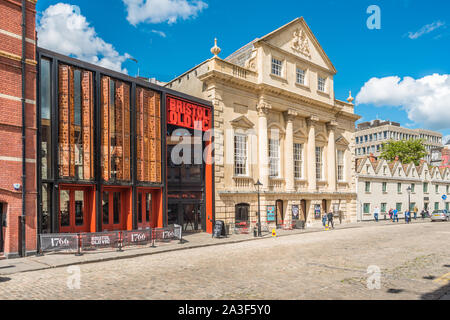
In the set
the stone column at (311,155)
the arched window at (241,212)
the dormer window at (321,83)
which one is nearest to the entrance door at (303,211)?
the stone column at (311,155)

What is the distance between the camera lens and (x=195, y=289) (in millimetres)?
9711

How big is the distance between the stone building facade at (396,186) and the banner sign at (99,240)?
30.1 metres

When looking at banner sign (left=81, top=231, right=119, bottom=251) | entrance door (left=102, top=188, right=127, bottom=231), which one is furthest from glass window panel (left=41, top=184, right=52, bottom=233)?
entrance door (left=102, top=188, right=127, bottom=231)

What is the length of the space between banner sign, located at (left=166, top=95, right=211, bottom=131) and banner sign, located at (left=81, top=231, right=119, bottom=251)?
8659mm

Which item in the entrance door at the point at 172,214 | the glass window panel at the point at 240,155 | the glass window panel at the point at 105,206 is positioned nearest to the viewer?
the glass window panel at the point at 105,206

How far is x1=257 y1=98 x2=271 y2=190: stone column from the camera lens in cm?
2838

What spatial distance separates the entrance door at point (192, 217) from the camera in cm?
2444

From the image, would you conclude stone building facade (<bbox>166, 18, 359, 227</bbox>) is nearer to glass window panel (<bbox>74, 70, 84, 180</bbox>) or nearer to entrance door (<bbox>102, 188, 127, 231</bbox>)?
entrance door (<bbox>102, 188, 127, 231</bbox>)

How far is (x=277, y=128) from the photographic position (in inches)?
1193

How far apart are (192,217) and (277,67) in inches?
588

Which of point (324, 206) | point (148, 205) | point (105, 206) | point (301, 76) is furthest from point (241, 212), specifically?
point (301, 76)

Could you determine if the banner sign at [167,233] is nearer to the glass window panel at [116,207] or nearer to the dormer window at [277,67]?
the glass window panel at [116,207]
